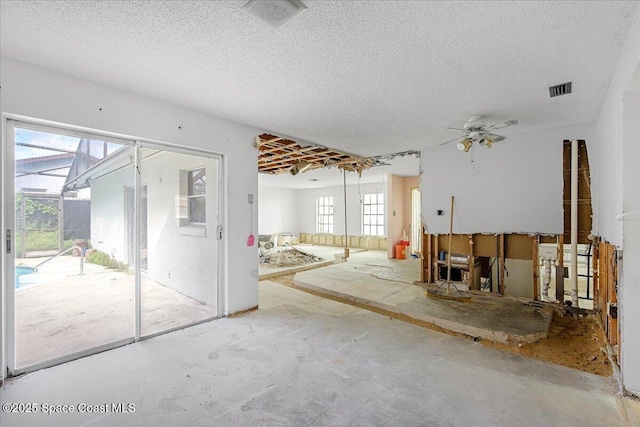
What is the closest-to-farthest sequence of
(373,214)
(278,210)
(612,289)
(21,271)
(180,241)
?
(21,271), (612,289), (180,241), (373,214), (278,210)

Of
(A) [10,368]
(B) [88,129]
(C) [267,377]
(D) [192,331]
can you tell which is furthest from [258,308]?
(B) [88,129]

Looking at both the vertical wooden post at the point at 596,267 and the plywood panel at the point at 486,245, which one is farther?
the plywood panel at the point at 486,245

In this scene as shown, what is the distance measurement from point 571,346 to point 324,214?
10.2 meters

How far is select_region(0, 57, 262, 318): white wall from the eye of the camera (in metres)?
2.38

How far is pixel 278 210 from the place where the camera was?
12867 millimetres

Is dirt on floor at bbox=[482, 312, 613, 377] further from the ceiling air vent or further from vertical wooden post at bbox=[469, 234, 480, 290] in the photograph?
the ceiling air vent

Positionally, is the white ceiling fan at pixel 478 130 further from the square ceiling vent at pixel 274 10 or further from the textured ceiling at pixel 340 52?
the square ceiling vent at pixel 274 10

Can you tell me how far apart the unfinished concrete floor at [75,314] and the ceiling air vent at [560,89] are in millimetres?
4671

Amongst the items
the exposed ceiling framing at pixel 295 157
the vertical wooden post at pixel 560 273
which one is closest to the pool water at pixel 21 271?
the exposed ceiling framing at pixel 295 157

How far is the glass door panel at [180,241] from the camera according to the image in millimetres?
3754

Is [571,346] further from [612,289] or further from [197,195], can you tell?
[197,195]

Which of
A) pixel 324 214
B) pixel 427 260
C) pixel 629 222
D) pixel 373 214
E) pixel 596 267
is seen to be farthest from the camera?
pixel 324 214

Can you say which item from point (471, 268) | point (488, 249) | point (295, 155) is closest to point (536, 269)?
point (488, 249)

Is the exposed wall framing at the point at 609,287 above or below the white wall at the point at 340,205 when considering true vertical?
below
